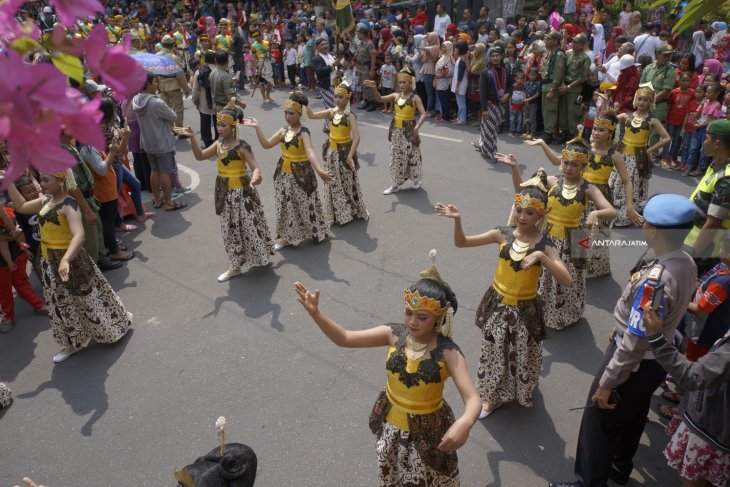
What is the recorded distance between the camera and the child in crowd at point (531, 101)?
11.5 m

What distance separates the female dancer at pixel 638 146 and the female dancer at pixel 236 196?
14.4ft

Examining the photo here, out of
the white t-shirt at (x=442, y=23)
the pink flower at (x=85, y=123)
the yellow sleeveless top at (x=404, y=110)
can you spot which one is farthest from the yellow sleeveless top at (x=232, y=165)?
the white t-shirt at (x=442, y=23)

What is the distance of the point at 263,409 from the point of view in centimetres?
468

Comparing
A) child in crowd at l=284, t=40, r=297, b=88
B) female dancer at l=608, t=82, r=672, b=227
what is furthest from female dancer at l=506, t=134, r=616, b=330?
child in crowd at l=284, t=40, r=297, b=88

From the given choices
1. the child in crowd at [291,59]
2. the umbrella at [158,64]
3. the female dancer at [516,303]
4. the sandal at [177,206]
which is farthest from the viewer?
the child in crowd at [291,59]

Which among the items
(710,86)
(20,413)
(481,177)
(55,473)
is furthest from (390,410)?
(710,86)

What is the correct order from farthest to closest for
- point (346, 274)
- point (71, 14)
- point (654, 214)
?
point (346, 274) < point (654, 214) < point (71, 14)

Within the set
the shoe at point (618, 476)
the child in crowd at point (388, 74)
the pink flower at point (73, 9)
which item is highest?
the pink flower at point (73, 9)

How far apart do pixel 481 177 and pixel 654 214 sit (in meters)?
6.64

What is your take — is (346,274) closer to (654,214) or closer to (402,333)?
(402,333)

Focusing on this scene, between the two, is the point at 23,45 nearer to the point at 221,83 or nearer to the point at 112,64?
the point at 112,64

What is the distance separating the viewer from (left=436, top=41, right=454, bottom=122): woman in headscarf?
42.0ft

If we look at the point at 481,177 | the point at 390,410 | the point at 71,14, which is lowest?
the point at 481,177

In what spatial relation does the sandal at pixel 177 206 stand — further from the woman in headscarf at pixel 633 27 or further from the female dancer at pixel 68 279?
the woman in headscarf at pixel 633 27
